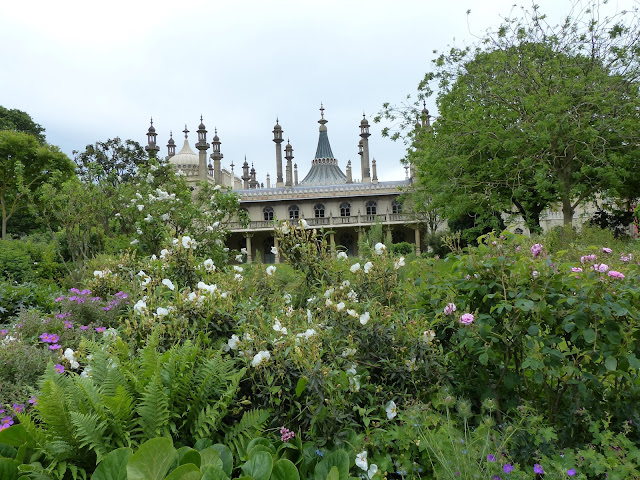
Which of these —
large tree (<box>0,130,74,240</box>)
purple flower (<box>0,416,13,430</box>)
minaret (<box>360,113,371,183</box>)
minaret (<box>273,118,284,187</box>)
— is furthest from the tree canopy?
purple flower (<box>0,416,13,430</box>)

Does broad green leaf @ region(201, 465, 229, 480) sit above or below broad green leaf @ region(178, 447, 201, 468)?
below

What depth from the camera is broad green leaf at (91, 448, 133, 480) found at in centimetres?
218

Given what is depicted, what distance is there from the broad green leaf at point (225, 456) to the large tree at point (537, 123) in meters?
13.0

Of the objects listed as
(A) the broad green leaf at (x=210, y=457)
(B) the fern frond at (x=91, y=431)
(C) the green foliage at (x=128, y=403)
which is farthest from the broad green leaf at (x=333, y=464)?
(B) the fern frond at (x=91, y=431)

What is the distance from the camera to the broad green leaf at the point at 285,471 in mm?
2334

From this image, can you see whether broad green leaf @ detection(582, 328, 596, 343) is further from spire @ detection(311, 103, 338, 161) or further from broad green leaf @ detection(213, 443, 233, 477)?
spire @ detection(311, 103, 338, 161)

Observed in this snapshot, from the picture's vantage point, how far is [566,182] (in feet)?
48.8

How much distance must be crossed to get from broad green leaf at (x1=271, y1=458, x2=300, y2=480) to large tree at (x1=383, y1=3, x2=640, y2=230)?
13.0m

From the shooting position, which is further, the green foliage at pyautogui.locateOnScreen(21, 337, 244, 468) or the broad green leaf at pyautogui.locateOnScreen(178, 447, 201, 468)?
the green foliage at pyautogui.locateOnScreen(21, 337, 244, 468)

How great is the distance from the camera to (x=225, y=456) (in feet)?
8.43

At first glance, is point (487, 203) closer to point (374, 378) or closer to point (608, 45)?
point (608, 45)

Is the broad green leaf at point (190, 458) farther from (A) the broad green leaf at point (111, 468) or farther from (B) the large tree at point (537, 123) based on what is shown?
(B) the large tree at point (537, 123)

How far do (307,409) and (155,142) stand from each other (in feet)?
182

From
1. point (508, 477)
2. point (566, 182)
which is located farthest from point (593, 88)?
point (508, 477)
